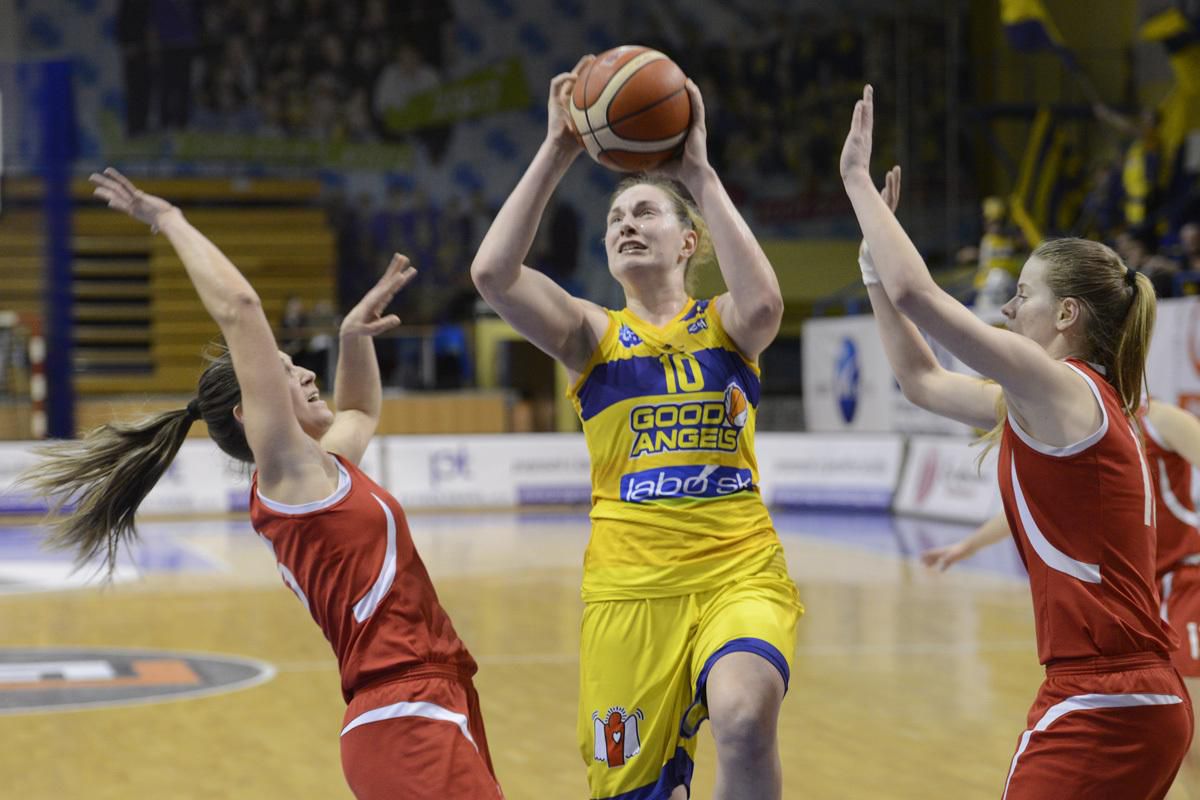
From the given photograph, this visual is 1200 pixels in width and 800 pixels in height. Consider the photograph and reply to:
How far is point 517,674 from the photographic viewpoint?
7.58 meters

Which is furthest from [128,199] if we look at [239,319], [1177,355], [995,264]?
[995,264]

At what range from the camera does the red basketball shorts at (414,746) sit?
10.1 feet

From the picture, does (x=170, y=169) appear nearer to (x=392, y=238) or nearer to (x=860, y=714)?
(x=392, y=238)

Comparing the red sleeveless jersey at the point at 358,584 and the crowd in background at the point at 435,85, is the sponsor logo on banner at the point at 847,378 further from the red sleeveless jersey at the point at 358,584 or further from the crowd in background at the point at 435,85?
the red sleeveless jersey at the point at 358,584

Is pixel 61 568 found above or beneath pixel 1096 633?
beneath

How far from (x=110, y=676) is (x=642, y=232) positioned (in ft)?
15.8

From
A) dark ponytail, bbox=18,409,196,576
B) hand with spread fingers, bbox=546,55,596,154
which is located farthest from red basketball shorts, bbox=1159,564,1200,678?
dark ponytail, bbox=18,409,196,576

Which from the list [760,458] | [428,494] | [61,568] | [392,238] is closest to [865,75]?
[392,238]

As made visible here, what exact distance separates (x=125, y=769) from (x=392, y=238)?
17.6m

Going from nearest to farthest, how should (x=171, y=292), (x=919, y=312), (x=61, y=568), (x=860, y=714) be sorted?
(x=919, y=312) < (x=860, y=714) < (x=61, y=568) < (x=171, y=292)

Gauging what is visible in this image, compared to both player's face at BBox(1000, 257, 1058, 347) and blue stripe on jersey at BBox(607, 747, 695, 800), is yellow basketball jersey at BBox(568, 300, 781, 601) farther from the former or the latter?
player's face at BBox(1000, 257, 1058, 347)

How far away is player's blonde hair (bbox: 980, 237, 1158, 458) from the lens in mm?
3117

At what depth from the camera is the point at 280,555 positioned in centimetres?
329

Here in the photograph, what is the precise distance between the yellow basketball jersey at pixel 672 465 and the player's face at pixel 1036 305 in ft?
2.88
